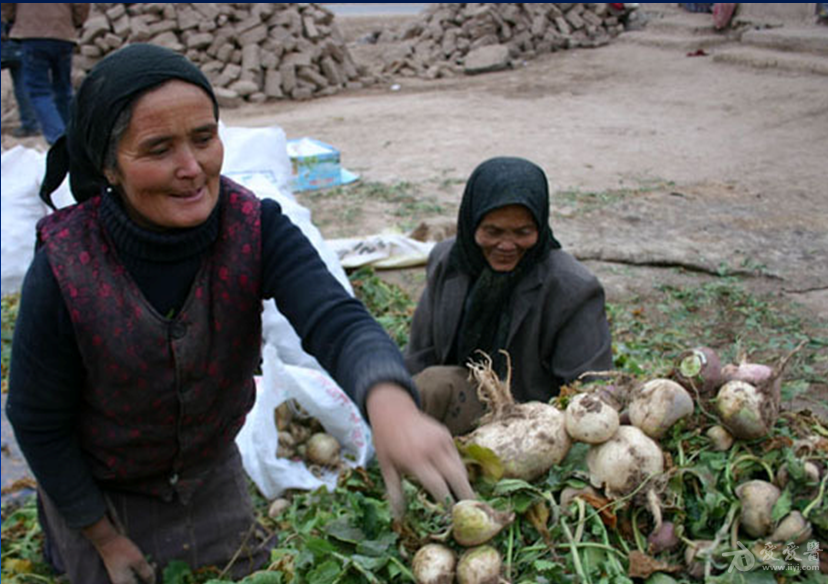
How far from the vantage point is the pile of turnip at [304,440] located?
2953mm

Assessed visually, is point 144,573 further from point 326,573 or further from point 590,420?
point 590,420

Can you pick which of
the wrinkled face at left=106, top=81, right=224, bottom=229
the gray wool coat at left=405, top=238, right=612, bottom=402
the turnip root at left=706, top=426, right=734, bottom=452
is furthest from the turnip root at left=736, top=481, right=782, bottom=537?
the wrinkled face at left=106, top=81, right=224, bottom=229

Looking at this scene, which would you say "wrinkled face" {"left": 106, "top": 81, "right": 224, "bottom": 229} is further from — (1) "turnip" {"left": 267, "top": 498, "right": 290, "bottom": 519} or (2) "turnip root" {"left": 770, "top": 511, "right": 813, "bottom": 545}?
(1) "turnip" {"left": 267, "top": 498, "right": 290, "bottom": 519}

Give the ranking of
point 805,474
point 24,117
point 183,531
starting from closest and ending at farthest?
point 805,474 → point 183,531 → point 24,117

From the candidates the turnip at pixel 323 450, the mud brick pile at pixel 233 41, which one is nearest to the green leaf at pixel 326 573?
the turnip at pixel 323 450

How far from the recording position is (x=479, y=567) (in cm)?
135

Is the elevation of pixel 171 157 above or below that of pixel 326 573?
above

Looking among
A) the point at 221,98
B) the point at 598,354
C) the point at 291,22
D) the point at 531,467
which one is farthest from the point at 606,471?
the point at 291,22

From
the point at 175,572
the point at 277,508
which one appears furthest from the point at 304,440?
the point at 175,572

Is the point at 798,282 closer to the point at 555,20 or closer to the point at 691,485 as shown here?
the point at 691,485

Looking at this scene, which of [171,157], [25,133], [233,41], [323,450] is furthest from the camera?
[233,41]

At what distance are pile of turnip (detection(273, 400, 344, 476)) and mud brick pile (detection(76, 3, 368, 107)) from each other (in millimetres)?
8946

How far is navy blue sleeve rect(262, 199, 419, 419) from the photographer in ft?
4.26

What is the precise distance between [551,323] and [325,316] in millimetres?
1256
